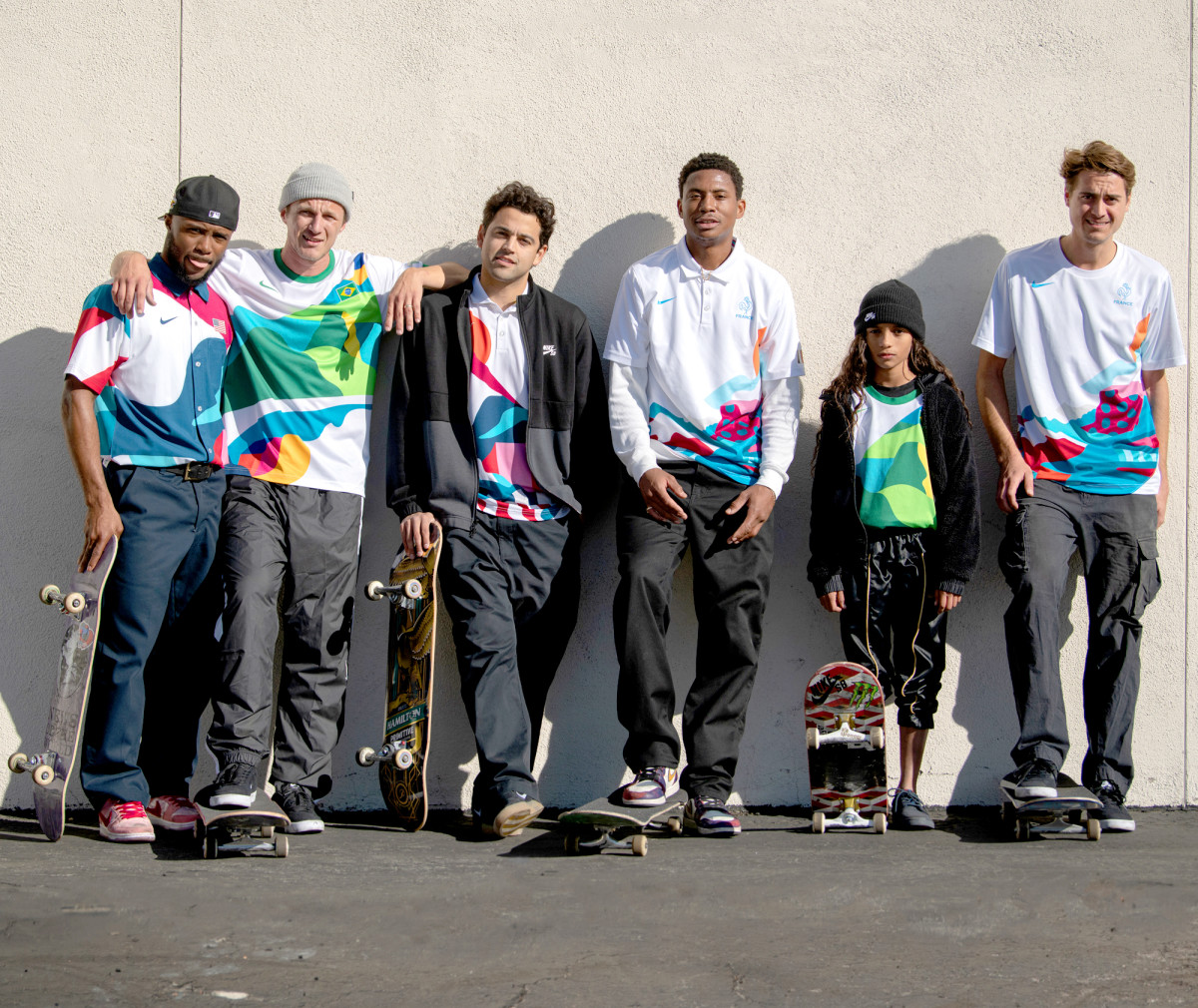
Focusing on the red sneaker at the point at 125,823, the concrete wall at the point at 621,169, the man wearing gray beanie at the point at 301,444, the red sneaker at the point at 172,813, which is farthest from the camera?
the concrete wall at the point at 621,169

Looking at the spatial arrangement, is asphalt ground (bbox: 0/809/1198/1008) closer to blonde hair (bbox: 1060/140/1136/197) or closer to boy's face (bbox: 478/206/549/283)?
boy's face (bbox: 478/206/549/283)

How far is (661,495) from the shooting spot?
165 inches

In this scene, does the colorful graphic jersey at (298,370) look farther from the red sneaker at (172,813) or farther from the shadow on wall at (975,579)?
the shadow on wall at (975,579)

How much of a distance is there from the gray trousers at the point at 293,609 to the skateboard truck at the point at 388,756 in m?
0.24

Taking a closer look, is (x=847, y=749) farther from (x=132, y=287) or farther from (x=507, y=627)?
(x=132, y=287)

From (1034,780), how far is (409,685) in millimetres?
2356

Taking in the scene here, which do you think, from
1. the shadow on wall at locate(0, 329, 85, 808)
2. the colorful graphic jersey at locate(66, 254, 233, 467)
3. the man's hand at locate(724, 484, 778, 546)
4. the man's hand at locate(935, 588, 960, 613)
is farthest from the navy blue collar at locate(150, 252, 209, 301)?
the man's hand at locate(935, 588, 960, 613)

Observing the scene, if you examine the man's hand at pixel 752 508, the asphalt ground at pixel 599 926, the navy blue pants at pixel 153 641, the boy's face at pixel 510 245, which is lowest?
the asphalt ground at pixel 599 926

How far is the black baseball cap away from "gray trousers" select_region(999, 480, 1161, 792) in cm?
326

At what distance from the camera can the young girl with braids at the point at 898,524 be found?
4.31 m

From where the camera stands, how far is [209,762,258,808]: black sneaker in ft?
12.4

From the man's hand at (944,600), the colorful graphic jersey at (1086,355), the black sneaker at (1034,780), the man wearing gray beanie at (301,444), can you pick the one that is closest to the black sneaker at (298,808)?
the man wearing gray beanie at (301,444)

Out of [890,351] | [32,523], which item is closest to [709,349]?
[890,351]

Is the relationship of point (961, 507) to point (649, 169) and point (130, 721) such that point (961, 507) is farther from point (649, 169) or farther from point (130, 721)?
point (130, 721)
